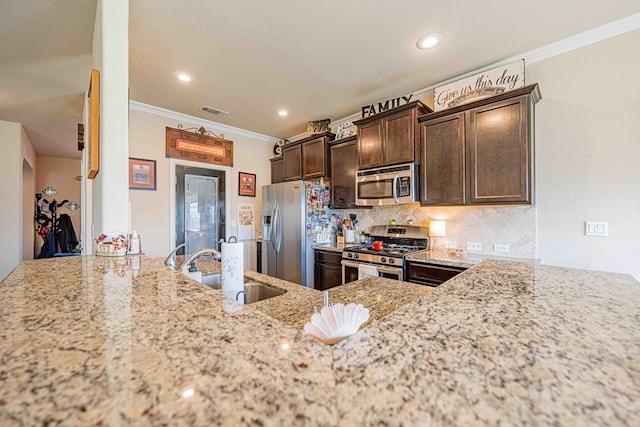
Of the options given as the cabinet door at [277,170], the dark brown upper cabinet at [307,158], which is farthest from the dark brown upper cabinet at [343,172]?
the cabinet door at [277,170]

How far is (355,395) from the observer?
1.16 ft

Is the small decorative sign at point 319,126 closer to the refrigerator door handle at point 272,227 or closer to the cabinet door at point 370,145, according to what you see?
the cabinet door at point 370,145

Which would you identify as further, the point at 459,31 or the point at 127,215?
the point at 459,31

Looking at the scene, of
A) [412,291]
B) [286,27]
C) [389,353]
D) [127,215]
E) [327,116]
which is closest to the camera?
[389,353]

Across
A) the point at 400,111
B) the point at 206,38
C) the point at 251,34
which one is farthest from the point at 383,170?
the point at 206,38

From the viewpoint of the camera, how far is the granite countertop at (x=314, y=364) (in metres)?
0.32

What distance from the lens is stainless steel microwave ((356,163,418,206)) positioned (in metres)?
2.71

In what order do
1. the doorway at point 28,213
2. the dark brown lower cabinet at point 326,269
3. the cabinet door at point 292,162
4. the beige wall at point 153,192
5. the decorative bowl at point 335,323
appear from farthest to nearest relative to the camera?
the doorway at point 28,213 < the cabinet door at point 292,162 < the beige wall at point 153,192 < the dark brown lower cabinet at point 326,269 < the decorative bowl at point 335,323

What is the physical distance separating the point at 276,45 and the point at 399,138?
1457 mm

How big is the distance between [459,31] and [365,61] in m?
0.76

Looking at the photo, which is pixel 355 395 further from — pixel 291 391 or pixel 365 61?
pixel 365 61

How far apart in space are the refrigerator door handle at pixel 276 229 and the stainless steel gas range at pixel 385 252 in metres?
1.00

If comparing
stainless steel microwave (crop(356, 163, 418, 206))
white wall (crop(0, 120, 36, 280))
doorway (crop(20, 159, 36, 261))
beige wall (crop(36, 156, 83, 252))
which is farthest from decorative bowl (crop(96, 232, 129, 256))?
beige wall (crop(36, 156, 83, 252))

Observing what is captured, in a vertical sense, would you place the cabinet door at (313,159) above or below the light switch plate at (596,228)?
above
